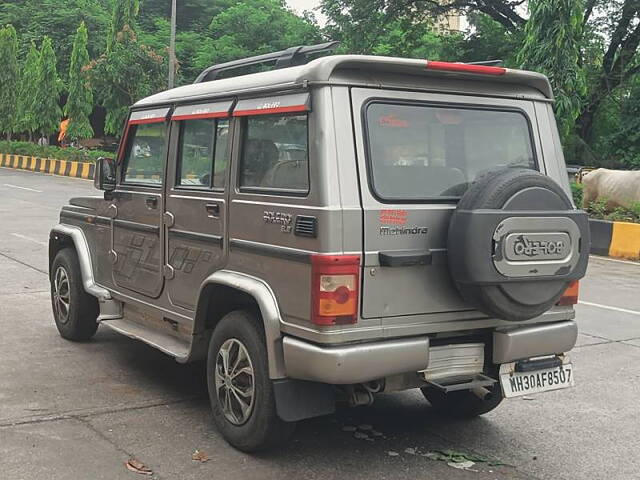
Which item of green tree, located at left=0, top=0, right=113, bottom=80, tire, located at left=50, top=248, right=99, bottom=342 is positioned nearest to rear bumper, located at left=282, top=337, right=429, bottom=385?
tire, located at left=50, top=248, right=99, bottom=342

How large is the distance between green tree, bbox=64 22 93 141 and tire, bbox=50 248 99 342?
29.1 meters

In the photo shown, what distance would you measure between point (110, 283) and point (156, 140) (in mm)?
1197

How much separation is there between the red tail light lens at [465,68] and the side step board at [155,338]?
2.25 m

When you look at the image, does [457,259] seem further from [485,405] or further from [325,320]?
[485,405]

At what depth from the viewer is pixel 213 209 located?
4801mm

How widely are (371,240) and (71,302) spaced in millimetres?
3461

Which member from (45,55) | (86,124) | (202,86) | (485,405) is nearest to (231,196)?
(202,86)

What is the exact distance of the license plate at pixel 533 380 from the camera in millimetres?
4441

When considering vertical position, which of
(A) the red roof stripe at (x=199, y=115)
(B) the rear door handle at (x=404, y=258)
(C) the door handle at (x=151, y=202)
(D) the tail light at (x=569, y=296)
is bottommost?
(D) the tail light at (x=569, y=296)

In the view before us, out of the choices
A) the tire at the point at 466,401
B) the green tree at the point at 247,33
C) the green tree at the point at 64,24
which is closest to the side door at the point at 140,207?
the tire at the point at 466,401

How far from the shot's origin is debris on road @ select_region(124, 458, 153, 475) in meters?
4.13

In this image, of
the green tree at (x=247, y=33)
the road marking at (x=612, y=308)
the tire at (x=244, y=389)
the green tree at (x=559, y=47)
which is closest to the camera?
the tire at (x=244, y=389)

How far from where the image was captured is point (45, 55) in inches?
1443

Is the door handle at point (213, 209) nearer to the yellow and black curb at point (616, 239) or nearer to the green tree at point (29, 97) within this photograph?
the yellow and black curb at point (616, 239)
